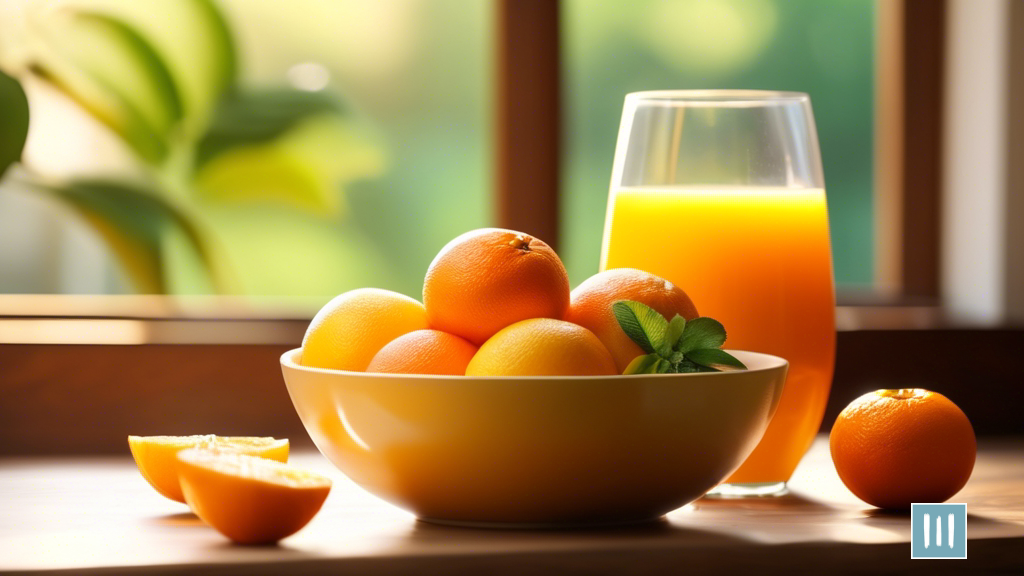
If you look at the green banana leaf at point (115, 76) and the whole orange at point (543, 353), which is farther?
the green banana leaf at point (115, 76)

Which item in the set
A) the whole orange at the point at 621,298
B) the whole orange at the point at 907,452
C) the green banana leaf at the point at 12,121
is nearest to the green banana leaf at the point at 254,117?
the green banana leaf at the point at 12,121

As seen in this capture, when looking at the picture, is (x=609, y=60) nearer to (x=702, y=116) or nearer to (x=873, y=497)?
(x=702, y=116)

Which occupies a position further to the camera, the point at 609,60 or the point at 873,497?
the point at 609,60

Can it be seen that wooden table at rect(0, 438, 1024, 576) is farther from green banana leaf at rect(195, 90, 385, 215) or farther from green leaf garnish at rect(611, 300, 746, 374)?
green banana leaf at rect(195, 90, 385, 215)

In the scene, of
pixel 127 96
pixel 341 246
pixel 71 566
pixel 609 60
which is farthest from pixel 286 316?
pixel 71 566

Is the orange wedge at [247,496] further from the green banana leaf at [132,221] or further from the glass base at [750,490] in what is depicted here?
the green banana leaf at [132,221]

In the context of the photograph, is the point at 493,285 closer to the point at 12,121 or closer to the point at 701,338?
the point at 701,338

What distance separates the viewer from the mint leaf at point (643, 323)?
27.1 inches

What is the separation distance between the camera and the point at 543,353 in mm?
652

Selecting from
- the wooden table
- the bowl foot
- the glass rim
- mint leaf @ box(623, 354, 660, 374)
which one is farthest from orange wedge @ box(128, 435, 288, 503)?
the glass rim

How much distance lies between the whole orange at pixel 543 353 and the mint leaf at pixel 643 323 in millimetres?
24

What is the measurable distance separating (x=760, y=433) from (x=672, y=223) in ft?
0.63

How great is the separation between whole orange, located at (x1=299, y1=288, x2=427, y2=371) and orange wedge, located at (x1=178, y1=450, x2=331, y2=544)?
0.10m

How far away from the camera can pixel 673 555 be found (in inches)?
25.1
